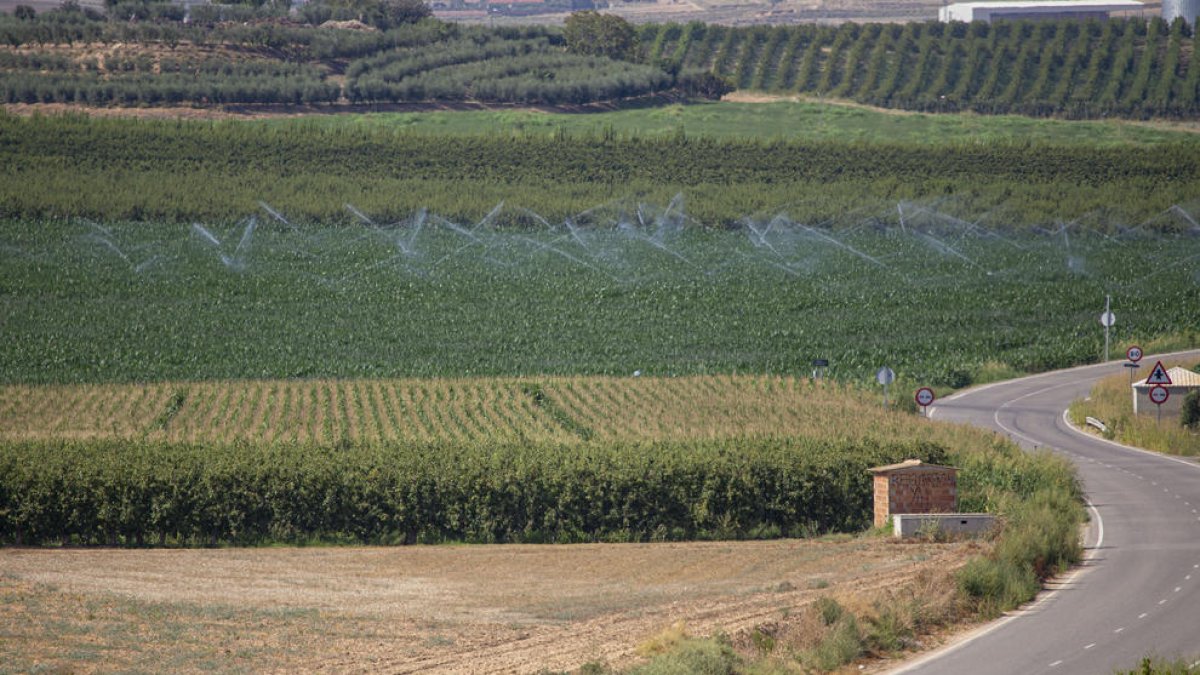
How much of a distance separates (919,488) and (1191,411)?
16577 millimetres

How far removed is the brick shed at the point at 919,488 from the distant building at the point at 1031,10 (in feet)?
434

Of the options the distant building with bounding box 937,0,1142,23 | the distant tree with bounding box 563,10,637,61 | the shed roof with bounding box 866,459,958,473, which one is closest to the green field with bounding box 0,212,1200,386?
the shed roof with bounding box 866,459,958,473

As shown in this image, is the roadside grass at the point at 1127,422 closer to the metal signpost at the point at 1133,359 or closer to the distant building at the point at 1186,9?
the metal signpost at the point at 1133,359

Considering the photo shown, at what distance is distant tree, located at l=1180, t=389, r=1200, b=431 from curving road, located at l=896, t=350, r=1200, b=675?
210cm

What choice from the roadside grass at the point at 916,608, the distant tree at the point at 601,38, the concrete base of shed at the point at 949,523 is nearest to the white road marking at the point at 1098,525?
the roadside grass at the point at 916,608

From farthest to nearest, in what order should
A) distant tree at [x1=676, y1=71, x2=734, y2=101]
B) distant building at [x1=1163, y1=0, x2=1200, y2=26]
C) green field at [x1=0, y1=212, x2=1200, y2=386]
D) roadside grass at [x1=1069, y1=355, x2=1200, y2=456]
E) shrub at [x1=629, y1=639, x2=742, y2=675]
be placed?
distant building at [x1=1163, y1=0, x2=1200, y2=26] < distant tree at [x1=676, y1=71, x2=734, y2=101] < green field at [x1=0, y1=212, x2=1200, y2=386] < roadside grass at [x1=1069, y1=355, x2=1200, y2=456] < shrub at [x1=629, y1=639, x2=742, y2=675]

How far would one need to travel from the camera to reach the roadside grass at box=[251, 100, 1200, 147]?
11906cm

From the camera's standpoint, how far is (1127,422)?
52219 mm

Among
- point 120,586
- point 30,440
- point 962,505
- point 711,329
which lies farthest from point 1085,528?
point 711,329

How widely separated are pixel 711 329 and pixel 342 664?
48.0 metres

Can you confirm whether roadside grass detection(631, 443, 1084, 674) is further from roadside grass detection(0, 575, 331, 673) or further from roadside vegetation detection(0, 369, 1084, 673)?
roadside grass detection(0, 575, 331, 673)

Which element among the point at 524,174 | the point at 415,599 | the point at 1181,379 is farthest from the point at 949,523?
the point at 524,174

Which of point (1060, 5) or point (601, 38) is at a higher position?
point (1060, 5)

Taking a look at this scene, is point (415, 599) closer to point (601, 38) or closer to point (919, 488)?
point (919, 488)
